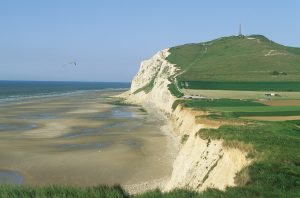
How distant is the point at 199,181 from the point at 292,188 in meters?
8.28

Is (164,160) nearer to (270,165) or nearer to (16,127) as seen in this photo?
(270,165)

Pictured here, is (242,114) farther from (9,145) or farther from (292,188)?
(292,188)

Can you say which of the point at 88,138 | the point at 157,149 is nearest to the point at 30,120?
the point at 88,138

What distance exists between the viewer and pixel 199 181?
23.6 m

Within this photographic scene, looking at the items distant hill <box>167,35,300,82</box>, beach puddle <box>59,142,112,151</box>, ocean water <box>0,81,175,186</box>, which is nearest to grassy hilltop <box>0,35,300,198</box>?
distant hill <box>167,35,300,82</box>

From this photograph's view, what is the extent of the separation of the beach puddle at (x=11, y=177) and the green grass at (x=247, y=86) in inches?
2452

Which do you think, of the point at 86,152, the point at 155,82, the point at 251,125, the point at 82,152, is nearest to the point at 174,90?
the point at 155,82

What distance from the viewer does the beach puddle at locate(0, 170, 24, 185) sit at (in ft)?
103

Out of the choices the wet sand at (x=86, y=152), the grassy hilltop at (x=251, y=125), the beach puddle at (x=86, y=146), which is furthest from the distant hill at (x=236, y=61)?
the beach puddle at (x=86, y=146)

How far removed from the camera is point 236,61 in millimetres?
134250

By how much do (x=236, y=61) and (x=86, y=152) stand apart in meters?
98.2

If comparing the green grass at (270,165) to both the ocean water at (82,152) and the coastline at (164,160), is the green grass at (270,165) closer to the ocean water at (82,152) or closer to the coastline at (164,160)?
the coastline at (164,160)

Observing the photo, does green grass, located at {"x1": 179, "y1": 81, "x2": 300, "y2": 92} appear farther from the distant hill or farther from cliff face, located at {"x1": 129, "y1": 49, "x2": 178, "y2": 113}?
cliff face, located at {"x1": 129, "y1": 49, "x2": 178, "y2": 113}

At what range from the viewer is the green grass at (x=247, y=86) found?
89.2 m
